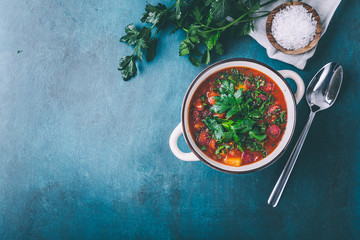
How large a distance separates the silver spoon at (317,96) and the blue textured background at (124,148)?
2.3 inches

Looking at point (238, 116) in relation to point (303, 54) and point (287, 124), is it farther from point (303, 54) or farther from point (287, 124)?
point (303, 54)

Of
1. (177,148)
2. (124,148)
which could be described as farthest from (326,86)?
(124,148)

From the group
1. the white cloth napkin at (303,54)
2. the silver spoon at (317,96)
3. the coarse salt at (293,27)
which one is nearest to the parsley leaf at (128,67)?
the white cloth napkin at (303,54)

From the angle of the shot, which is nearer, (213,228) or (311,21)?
(311,21)

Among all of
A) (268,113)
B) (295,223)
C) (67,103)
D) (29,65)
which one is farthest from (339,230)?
(29,65)

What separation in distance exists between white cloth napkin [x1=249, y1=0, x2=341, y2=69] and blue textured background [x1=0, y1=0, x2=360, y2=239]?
0.07 meters

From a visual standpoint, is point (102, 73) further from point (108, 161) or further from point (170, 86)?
point (108, 161)

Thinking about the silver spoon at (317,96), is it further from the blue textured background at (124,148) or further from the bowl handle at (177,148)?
the bowl handle at (177,148)

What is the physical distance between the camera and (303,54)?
70.9 inches

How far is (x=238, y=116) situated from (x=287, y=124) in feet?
0.98

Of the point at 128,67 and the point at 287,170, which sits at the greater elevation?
the point at 128,67

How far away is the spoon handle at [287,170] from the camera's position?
1811 mm

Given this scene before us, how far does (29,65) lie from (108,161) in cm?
97

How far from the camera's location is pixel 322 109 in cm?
182
